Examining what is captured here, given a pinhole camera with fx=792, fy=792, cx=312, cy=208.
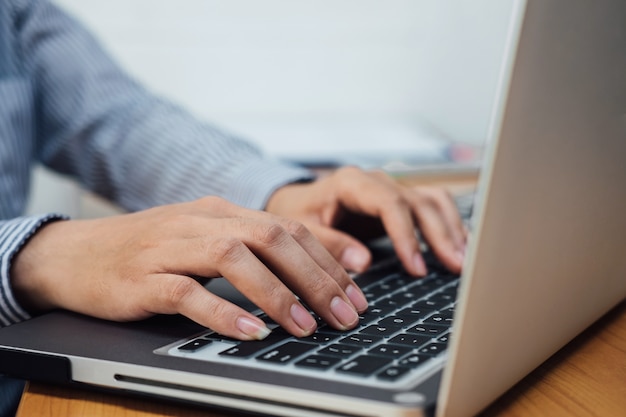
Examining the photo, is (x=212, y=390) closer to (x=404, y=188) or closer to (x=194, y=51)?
(x=404, y=188)

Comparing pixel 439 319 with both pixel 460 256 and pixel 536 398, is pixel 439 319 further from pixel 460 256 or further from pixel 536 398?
pixel 460 256

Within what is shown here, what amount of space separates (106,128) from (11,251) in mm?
542

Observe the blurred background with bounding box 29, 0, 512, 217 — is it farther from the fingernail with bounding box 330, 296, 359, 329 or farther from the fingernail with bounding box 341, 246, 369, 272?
the fingernail with bounding box 330, 296, 359, 329

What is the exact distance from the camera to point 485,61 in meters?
1.71

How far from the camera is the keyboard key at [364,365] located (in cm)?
39

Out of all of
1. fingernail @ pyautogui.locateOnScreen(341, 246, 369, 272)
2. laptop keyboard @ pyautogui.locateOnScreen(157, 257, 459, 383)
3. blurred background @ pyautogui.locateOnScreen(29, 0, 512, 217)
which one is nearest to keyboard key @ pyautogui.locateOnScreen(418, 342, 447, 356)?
laptop keyboard @ pyautogui.locateOnScreen(157, 257, 459, 383)

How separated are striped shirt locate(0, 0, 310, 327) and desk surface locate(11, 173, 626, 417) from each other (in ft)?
1.51

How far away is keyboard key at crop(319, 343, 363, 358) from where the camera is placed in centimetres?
42

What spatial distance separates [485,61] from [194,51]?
0.62m

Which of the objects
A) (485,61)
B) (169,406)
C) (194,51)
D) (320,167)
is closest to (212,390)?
(169,406)

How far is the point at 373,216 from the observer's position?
747mm

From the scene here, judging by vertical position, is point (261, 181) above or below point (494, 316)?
below

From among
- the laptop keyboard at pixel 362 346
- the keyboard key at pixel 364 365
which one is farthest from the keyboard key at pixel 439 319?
the keyboard key at pixel 364 365

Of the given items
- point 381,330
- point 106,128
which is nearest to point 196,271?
point 381,330
